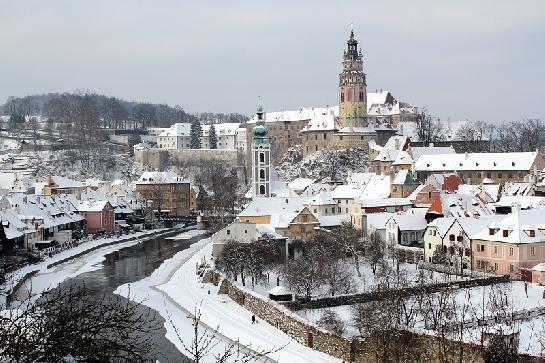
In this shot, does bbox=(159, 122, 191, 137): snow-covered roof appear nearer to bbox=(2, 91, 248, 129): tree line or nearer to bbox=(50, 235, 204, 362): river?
bbox=(2, 91, 248, 129): tree line

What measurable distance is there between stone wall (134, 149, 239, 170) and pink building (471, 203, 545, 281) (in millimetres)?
64564

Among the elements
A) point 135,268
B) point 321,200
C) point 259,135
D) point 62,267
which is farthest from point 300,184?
point 62,267

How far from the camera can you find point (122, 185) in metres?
71.8

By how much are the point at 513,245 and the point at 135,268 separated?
66.4ft

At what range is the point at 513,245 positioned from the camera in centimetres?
3186

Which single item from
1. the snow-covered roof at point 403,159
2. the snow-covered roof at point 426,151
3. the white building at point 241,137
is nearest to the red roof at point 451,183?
the snow-covered roof at point 403,159

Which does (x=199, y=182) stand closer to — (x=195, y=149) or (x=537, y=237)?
(x=195, y=149)

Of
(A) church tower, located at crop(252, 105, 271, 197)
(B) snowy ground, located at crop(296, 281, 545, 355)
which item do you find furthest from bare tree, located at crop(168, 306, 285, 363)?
(A) church tower, located at crop(252, 105, 271, 197)

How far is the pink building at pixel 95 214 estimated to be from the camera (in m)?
58.3

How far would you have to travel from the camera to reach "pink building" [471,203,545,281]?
31.6 meters

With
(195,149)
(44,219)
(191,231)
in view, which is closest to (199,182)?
(195,149)

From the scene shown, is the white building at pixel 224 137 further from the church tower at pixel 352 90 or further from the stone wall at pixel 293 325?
the stone wall at pixel 293 325

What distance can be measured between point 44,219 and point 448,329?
1433 inches

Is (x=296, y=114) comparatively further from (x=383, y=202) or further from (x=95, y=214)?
(x=383, y=202)
